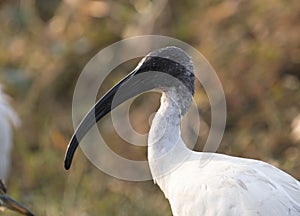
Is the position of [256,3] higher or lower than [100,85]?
higher

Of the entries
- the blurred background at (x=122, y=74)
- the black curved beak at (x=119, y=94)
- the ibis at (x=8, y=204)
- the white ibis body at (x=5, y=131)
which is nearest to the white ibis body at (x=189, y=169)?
the black curved beak at (x=119, y=94)

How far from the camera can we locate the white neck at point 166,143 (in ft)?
13.2

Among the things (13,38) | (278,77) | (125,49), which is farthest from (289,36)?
(13,38)

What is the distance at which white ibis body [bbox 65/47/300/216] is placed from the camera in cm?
375

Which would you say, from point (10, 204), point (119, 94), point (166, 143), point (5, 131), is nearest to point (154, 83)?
point (119, 94)

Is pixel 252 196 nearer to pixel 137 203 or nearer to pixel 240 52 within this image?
pixel 137 203

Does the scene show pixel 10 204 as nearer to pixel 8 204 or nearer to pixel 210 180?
pixel 8 204

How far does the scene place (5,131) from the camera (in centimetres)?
705

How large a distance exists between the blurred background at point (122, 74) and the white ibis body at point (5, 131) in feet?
0.58

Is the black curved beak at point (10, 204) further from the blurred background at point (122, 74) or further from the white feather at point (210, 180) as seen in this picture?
the white feather at point (210, 180)

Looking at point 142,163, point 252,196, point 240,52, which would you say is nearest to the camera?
point 252,196

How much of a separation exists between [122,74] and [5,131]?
147cm

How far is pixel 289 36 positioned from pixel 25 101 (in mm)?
2426

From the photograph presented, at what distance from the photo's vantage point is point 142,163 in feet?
23.0
